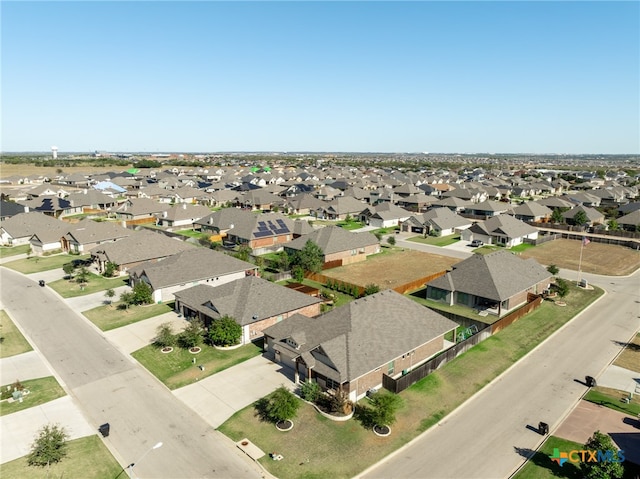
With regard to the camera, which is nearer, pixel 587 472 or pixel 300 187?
pixel 587 472

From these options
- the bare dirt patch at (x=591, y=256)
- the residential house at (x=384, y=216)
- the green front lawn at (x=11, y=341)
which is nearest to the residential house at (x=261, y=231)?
the residential house at (x=384, y=216)

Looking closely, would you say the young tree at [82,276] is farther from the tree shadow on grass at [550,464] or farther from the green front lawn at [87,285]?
the tree shadow on grass at [550,464]

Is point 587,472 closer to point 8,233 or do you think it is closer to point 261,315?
point 261,315

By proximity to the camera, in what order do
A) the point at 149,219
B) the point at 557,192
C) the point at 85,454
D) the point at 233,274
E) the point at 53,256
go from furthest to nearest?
1. the point at 557,192
2. the point at 149,219
3. the point at 53,256
4. the point at 233,274
5. the point at 85,454

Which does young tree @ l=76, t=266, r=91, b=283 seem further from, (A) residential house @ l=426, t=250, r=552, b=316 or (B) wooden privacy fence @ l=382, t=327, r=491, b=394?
(A) residential house @ l=426, t=250, r=552, b=316

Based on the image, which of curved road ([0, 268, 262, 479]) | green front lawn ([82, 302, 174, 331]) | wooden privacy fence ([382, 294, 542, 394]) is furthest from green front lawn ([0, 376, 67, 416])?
wooden privacy fence ([382, 294, 542, 394])

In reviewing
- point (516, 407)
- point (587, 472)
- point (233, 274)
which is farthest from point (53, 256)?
point (587, 472)

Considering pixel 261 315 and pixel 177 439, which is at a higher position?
pixel 261 315
